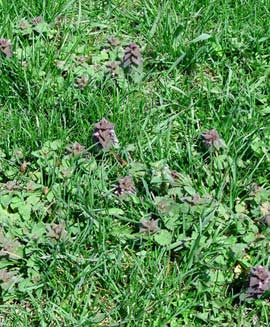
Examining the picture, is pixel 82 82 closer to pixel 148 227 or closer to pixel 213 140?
pixel 213 140

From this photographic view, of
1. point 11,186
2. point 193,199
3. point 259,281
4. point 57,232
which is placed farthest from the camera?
point 11,186

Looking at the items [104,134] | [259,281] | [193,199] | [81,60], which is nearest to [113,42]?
[81,60]

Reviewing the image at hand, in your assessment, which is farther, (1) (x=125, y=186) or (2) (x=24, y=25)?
(2) (x=24, y=25)

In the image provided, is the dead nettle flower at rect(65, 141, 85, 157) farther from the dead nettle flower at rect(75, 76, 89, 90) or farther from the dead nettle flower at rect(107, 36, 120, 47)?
the dead nettle flower at rect(107, 36, 120, 47)

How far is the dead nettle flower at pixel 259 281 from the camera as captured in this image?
3.06 meters

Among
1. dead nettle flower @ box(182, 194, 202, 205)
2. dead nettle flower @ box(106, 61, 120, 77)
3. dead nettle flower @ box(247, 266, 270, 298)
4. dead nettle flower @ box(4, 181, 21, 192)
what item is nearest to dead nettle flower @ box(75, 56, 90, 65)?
dead nettle flower @ box(106, 61, 120, 77)

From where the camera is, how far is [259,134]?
3.65 m

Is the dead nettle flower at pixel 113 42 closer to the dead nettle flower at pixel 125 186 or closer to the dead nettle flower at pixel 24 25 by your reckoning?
the dead nettle flower at pixel 24 25

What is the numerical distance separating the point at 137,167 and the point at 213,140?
37 centimetres

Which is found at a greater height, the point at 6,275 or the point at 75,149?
the point at 75,149

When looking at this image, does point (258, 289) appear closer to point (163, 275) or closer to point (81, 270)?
point (163, 275)

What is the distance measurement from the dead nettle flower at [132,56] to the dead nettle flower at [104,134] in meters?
0.49

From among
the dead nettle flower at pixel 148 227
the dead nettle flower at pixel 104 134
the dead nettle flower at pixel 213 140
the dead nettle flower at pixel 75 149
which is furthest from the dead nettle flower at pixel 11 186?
the dead nettle flower at pixel 213 140

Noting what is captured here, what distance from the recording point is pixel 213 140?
3.51 m
